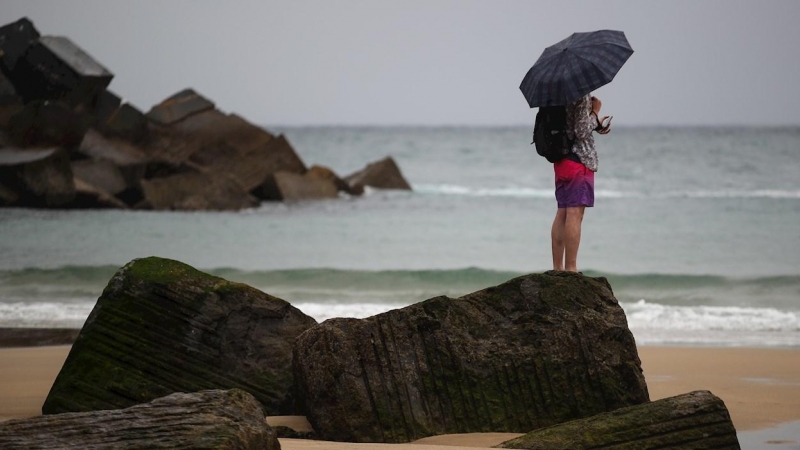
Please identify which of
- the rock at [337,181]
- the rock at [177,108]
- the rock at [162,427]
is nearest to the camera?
the rock at [162,427]

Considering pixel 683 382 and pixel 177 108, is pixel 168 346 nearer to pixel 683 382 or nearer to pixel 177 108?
pixel 683 382

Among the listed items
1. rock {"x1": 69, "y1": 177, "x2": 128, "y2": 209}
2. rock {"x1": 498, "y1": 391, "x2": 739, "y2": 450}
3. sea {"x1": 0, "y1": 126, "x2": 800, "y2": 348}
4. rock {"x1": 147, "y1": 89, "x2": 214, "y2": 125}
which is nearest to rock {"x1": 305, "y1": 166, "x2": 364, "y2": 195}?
sea {"x1": 0, "y1": 126, "x2": 800, "y2": 348}

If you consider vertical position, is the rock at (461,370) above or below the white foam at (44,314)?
below

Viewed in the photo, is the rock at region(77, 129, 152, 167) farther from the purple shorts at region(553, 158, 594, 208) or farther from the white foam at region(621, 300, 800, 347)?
the purple shorts at region(553, 158, 594, 208)

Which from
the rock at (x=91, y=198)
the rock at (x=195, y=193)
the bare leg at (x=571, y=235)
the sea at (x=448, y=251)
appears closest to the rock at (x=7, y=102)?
the rock at (x=91, y=198)

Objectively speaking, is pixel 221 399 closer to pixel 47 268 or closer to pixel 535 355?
pixel 535 355

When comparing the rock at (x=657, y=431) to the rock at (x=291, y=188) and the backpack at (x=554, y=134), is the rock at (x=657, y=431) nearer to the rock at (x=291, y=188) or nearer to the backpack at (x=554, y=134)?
the backpack at (x=554, y=134)

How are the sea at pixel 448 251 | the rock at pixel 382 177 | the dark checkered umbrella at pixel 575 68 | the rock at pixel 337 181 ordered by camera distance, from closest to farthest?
the dark checkered umbrella at pixel 575 68
the sea at pixel 448 251
the rock at pixel 337 181
the rock at pixel 382 177

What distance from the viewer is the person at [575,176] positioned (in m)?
5.66

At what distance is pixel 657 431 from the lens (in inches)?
163

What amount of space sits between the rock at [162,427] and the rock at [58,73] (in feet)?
47.6

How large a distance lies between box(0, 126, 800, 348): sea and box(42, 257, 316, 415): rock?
383 cm

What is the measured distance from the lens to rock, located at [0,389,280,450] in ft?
11.2

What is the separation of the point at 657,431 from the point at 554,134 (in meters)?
1.97
